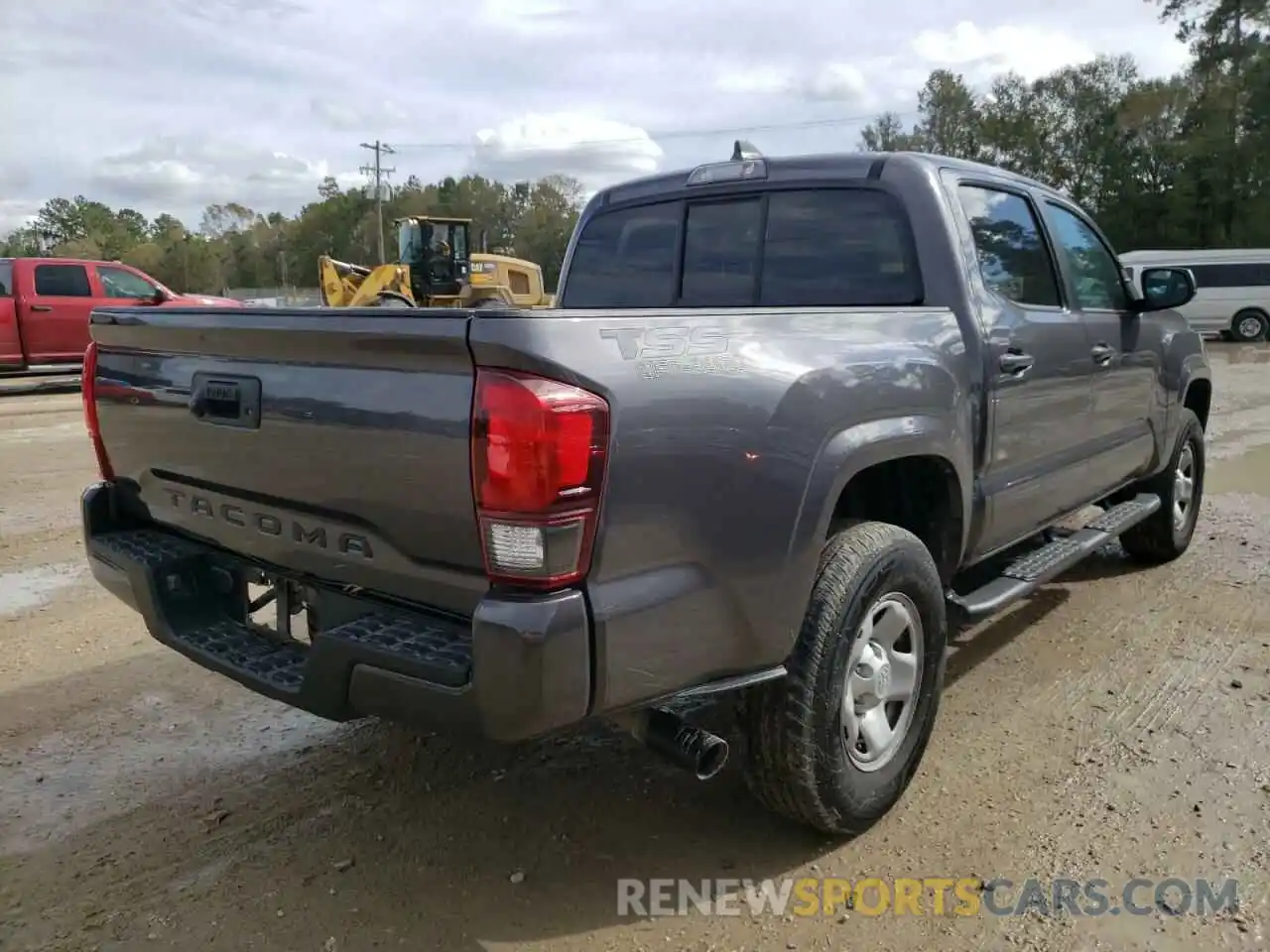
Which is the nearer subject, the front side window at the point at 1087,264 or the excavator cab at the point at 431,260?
the front side window at the point at 1087,264

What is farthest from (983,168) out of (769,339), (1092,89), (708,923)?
(1092,89)

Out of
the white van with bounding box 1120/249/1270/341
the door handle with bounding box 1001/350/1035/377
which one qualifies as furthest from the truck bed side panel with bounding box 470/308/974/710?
the white van with bounding box 1120/249/1270/341

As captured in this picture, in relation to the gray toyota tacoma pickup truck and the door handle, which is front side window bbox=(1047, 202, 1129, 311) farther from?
the door handle

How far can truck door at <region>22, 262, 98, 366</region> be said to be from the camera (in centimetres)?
1473

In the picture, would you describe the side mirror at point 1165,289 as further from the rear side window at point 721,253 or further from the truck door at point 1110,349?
the rear side window at point 721,253

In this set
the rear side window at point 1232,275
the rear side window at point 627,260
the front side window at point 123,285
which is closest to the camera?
the rear side window at point 627,260

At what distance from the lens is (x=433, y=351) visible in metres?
2.22

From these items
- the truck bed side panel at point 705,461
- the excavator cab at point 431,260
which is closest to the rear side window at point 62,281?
the excavator cab at point 431,260

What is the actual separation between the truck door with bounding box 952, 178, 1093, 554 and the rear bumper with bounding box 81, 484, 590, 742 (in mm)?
2035

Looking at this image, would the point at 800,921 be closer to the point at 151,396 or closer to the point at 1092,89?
the point at 151,396

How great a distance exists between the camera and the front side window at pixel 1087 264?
4.50 m

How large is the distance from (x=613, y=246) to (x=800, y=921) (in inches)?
114

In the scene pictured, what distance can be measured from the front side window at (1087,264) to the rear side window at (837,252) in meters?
1.21

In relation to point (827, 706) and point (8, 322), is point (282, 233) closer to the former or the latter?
point (8, 322)
